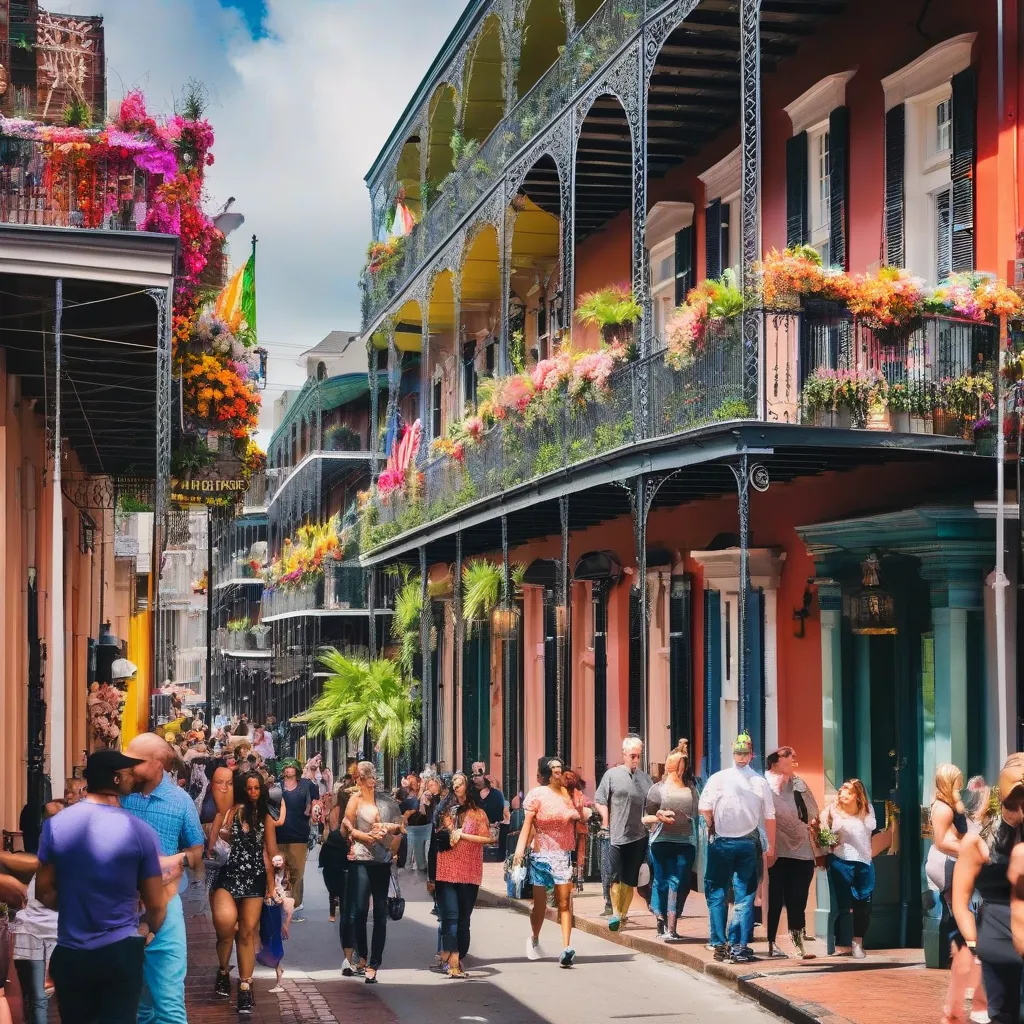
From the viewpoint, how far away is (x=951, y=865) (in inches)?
442

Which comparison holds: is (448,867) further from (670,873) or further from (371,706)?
(371,706)

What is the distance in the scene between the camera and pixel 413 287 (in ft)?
90.3

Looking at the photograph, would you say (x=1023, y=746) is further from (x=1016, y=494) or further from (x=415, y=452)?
(x=415, y=452)

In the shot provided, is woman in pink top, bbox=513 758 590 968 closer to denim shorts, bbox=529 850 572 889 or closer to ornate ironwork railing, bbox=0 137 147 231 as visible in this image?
denim shorts, bbox=529 850 572 889

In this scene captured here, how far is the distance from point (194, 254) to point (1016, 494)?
661 centimetres

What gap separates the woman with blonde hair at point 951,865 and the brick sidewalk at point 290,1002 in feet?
11.0

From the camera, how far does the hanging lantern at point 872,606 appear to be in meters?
14.2

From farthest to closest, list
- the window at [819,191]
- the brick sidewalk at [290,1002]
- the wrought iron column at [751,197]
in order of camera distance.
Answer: the window at [819,191]
the wrought iron column at [751,197]
the brick sidewalk at [290,1002]

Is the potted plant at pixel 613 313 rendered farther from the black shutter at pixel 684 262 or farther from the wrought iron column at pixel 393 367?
the wrought iron column at pixel 393 367

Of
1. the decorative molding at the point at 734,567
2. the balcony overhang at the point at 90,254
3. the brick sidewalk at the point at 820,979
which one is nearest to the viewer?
the brick sidewalk at the point at 820,979

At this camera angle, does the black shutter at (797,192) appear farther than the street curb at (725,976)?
Yes

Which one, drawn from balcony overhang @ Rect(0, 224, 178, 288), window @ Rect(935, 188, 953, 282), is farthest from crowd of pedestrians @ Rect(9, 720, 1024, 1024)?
window @ Rect(935, 188, 953, 282)

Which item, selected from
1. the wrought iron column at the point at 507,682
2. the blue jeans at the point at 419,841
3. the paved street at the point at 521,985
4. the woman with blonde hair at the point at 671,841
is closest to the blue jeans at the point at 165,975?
the paved street at the point at 521,985

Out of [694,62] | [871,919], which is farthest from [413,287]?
[871,919]
